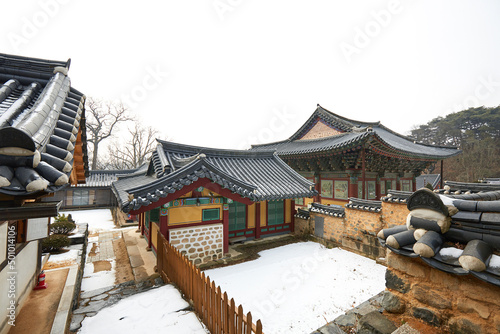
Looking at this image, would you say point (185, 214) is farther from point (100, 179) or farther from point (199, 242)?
point (100, 179)

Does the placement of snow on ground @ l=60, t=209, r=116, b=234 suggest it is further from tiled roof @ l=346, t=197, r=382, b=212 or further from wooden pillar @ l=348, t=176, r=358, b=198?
wooden pillar @ l=348, t=176, r=358, b=198

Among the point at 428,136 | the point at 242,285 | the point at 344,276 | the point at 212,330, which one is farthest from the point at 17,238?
the point at 428,136

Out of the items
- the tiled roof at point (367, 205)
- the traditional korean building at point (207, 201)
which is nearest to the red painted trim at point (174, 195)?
the traditional korean building at point (207, 201)

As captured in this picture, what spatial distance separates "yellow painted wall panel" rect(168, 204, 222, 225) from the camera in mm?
6950

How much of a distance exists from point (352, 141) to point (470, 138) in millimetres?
36612

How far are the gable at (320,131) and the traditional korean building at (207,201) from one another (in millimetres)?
7301

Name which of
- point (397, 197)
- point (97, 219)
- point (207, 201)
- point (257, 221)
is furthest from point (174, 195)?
point (97, 219)

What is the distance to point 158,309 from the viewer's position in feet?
14.4

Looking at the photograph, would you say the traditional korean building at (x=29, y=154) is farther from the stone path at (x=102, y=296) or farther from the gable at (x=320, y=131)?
the gable at (x=320, y=131)

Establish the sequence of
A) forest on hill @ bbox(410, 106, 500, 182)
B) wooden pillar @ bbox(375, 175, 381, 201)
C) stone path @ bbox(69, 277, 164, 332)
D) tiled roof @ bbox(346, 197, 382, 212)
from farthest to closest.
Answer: forest on hill @ bbox(410, 106, 500, 182), wooden pillar @ bbox(375, 175, 381, 201), tiled roof @ bbox(346, 197, 382, 212), stone path @ bbox(69, 277, 164, 332)

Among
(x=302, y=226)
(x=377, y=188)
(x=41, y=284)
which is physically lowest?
(x=41, y=284)

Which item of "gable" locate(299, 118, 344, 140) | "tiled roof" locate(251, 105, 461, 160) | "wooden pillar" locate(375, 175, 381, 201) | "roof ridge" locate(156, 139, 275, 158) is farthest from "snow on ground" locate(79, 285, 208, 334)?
"gable" locate(299, 118, 344, 140)

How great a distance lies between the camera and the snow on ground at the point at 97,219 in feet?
44.3

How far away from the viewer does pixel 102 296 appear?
549cm
